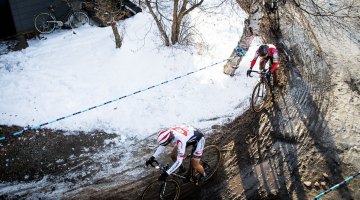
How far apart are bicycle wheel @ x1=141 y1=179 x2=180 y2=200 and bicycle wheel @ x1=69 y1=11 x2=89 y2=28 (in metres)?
8.88

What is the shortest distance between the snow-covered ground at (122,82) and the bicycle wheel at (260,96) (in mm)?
463

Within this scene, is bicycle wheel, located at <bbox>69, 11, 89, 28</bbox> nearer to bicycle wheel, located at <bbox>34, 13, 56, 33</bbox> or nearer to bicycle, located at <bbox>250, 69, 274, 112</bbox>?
bicycle wheel, located at <bbox>34, 13, 56, 33</bbox>

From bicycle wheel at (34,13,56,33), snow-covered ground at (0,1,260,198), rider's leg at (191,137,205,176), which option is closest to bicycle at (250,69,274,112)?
snow-covered ground at (0,1,260,198)

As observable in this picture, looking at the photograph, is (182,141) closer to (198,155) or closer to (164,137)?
(164,137)

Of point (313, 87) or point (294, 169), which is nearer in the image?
point (294, 169)

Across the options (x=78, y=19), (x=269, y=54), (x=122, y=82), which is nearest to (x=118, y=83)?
(x=122, y=82)

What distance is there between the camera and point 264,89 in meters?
10.7

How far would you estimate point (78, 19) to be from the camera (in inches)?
553

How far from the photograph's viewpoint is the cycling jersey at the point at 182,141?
692 centimetres

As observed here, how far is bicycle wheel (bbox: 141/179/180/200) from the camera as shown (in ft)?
25.4

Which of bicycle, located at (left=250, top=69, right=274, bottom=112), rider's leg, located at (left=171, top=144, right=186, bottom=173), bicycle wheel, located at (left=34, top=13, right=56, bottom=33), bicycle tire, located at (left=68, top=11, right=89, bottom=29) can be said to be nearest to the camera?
rider's leg, located at (left=171, top=144, right=186, bottom=173)

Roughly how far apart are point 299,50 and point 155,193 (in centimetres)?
861

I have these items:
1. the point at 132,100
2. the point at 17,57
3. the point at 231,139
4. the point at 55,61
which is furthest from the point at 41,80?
the point at 231,139

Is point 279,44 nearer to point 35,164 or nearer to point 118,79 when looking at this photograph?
point 118,79
